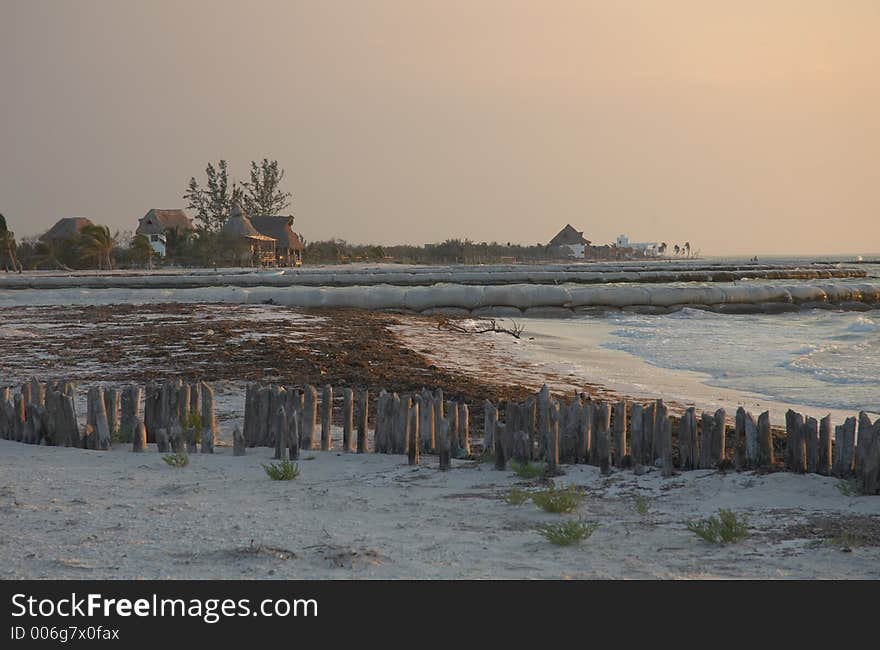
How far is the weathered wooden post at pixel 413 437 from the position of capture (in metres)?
7.02

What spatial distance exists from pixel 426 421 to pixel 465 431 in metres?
0.32

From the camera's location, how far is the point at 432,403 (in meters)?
7.21

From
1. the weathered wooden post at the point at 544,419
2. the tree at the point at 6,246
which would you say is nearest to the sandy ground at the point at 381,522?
the weathered wooden post at the point at 544,419

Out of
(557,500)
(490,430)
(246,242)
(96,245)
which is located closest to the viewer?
(557,500)

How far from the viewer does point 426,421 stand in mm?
7289

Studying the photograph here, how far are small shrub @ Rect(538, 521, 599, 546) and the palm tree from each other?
2008 inches

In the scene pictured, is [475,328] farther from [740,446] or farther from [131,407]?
[740,446]

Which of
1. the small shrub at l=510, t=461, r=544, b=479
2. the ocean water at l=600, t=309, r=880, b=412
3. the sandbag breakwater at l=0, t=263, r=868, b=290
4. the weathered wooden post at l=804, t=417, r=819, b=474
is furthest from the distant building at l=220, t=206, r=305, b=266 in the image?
the weathered wooden post at l=804, t=417, r=819, b=474

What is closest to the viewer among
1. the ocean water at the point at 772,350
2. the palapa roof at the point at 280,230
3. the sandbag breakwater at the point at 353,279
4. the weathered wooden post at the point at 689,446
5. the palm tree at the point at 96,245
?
the weathered wooden post at the point at 689,446

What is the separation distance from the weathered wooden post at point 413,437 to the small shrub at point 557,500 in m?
1.42

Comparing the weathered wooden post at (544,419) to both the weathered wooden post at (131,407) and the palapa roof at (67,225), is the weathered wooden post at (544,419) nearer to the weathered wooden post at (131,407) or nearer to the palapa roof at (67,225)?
the weathered wooden post at (131,407)

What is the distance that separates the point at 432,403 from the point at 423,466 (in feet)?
1.72

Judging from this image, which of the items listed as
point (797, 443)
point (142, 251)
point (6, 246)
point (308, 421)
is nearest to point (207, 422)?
point (308, 421)
